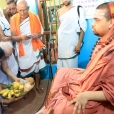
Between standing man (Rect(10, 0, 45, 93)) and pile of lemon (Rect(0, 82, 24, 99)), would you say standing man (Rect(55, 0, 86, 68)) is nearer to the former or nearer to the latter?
standing man (Rect(10, 0, 45, 93))

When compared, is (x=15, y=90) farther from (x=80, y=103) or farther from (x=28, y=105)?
(x=80, y=103)

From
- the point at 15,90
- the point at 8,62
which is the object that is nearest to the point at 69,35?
→ the point at 8,62

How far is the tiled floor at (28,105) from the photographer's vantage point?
223cm

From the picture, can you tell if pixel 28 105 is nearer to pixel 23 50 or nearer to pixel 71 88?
pixel 23 50

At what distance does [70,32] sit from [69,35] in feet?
0.15

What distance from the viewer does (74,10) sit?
2.34 metres

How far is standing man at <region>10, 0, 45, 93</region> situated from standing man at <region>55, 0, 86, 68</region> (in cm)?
32

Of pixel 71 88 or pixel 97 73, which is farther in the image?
pixel 71 88

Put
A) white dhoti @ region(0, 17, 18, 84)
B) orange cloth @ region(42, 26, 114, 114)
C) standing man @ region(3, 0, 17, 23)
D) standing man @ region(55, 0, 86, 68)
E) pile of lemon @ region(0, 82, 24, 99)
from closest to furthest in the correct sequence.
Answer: orange cloth @ region(42, 26, 114, 114)
pile of lemon @ region(0, 82, 24, 99)
white dhoti @ region(0, 17, 18, 84)
standing man @ region(55, 0, 86, 68)
standing man @ region(3, 0, 17, 23)

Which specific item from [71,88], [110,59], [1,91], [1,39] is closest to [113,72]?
[110,59]

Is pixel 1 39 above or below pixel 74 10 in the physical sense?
below

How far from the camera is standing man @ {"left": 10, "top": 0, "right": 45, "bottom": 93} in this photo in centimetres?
243

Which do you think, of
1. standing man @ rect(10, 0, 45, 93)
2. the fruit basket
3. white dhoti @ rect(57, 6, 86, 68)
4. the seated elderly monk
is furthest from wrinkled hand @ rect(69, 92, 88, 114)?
standing man @ rect(10, 0, 45, 93)

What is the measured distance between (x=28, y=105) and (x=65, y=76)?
3.64 ft
